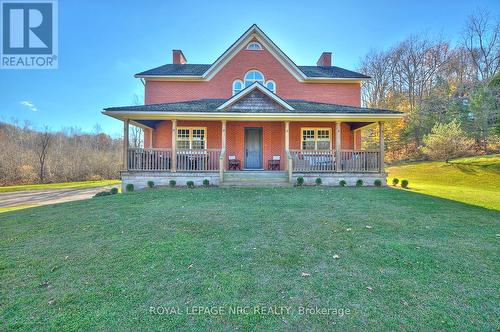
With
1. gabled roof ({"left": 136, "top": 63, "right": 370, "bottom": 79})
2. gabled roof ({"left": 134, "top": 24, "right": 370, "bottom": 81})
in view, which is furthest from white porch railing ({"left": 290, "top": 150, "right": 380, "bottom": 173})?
gabled roof ({"left": 136, "top": 63, "right": 370, "bottom": 79})

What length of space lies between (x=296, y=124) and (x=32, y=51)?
15799 millimetres

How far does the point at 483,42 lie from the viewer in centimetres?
2691

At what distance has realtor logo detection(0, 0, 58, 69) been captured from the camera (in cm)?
1166

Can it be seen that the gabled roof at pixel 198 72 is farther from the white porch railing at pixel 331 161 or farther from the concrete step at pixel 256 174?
the concrete step at pixel 256 174

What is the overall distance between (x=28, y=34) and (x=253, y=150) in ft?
45.9

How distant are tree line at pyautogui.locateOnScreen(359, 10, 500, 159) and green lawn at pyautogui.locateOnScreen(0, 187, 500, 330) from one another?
69.8ft

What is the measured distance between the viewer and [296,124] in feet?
49.5

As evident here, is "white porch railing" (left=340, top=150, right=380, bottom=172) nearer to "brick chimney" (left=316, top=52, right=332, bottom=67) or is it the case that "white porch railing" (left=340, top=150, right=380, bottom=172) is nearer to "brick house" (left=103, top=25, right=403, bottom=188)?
"brick house" (left=103, top=25, right=403, bottom=188)

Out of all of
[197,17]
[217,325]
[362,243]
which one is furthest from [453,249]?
[197,17]

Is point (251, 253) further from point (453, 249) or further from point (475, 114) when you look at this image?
point (475, 114)

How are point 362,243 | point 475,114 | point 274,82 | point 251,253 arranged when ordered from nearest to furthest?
point 251,253 → point 362,243 → point 274,82 → point 475,114

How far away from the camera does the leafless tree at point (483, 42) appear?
2617 centimetres

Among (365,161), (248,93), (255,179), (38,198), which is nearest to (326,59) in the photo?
(248,93)

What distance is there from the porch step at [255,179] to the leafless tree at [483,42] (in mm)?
30900
